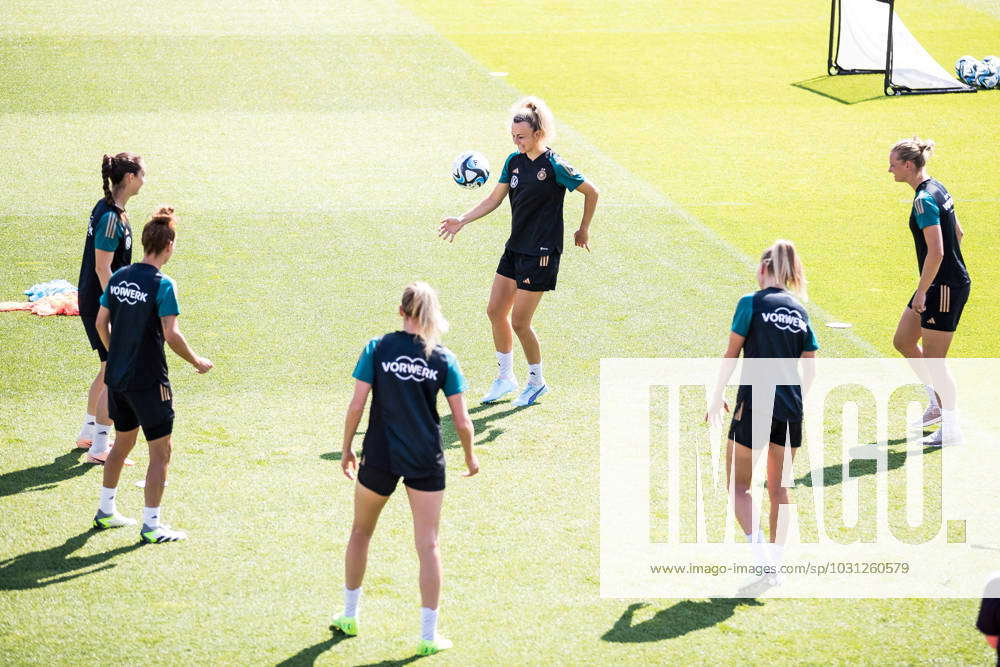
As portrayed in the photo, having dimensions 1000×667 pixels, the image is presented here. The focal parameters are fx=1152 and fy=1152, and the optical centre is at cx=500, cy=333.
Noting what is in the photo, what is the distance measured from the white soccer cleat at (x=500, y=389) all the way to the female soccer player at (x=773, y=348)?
3.53 m

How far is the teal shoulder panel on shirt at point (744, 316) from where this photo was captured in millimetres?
7000

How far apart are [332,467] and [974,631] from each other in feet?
15.4

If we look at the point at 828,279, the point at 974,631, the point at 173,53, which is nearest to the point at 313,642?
the point at 974,631

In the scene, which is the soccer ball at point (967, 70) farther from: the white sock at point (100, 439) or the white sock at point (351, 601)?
the white sock at point (351, 601)

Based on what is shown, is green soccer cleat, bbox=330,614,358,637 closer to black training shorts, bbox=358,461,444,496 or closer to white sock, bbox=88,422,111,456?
black training shorts, bbox=358,461,444,496

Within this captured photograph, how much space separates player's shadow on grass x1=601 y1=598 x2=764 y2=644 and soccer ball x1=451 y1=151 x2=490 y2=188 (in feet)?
20.1

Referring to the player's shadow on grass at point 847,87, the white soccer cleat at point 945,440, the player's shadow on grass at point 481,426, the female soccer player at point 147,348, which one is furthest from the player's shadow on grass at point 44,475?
the player's shadow on grass at point 847,87

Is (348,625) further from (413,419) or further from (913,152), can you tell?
(913,152)

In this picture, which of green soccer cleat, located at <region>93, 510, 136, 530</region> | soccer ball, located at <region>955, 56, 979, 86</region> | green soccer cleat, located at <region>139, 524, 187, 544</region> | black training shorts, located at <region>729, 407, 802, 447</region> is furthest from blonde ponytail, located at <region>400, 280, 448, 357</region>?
soccer ball, located at <region>955, 56, 979, 86</region>

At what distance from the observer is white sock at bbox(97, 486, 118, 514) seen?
7.80 metres

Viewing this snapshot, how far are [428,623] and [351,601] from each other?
0.50 metres

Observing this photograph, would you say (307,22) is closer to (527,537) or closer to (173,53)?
(173,53)

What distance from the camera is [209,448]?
9.24m

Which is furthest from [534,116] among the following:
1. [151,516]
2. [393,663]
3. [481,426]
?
[393,663]
